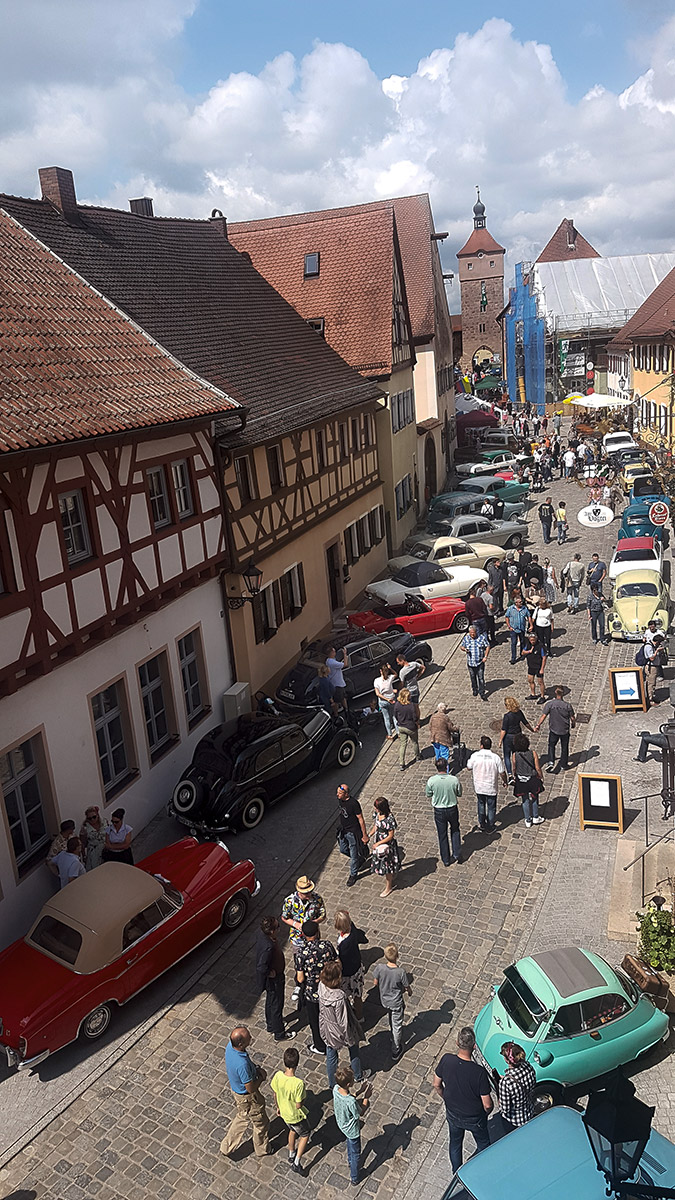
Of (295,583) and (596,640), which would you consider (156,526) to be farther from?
(596,640)

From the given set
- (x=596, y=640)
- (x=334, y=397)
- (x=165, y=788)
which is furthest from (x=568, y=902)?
(x=334, y=397)

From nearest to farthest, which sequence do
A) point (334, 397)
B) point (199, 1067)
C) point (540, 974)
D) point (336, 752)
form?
point (540, 974), point (199, 1067), point (336, 752), point (334, 397)

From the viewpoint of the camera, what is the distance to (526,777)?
11977mm

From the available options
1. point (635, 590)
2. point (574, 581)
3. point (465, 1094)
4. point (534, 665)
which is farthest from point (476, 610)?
point (465, 1094)

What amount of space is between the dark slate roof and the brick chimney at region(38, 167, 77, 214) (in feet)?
1.05

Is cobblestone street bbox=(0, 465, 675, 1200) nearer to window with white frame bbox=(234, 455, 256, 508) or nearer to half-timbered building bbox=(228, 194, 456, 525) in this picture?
window with white frame bbox=(234, 455, 256, 508)

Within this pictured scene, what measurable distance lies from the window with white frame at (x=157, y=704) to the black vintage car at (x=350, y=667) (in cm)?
243

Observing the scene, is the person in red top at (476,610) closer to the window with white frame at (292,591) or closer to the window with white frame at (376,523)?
the window with white frame at (292,591)

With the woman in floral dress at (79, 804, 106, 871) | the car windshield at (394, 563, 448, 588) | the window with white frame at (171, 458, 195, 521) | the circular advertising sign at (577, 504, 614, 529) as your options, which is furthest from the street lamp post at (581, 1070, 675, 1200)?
the circular advertising sign at (577, 504, 614, 529)

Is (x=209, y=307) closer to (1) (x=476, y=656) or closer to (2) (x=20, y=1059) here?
(1) (x=476, y=656)

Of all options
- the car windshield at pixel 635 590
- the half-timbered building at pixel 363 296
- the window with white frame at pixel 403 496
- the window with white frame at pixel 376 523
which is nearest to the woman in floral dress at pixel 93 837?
the car windshield at pixel 635 590

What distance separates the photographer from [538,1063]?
7.47 meters

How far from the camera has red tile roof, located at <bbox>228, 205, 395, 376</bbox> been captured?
1057 inches

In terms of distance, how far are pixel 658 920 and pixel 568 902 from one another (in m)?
1.85
